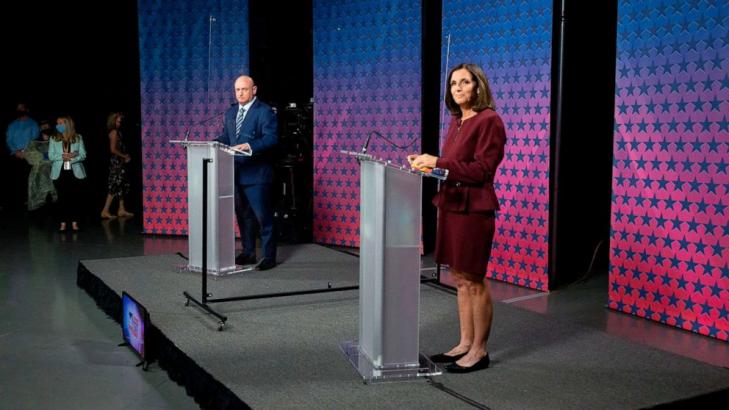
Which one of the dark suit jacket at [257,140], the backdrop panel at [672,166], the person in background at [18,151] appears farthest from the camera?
the person in background at [18,151]

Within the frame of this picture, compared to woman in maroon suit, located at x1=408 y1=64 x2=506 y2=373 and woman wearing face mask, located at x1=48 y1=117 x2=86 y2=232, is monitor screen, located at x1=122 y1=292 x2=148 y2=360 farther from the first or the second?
woman wearing face mask, located at x1=48 y1=117 x2=86 y2=232

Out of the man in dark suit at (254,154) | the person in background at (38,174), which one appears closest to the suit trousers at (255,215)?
the man in dark suit at (254,154)

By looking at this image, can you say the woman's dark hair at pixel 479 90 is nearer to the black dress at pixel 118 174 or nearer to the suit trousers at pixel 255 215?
the suit trousers at pixel 255 215

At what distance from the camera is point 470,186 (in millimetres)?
3451

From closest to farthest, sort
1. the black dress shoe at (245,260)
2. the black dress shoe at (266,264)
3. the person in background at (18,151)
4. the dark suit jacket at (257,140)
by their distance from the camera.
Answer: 1. the dark suit jacket at (257,140)
2. the black dress shoe at (266,264)
3. the black dress shoe at (245,260)
4. the person in background at (18,151)

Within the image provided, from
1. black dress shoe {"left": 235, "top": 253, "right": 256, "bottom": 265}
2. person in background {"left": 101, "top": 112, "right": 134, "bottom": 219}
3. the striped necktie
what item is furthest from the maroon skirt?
person in background {"left": 101, "top": 112, "right": 134, "bottom": 219}

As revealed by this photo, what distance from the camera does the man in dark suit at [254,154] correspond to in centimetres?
595

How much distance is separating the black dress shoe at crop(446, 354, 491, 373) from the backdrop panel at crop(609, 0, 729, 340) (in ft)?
5.85

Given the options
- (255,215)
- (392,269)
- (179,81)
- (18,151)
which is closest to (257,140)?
(255,215)

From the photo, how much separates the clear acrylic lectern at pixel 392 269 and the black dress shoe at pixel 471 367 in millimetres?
96

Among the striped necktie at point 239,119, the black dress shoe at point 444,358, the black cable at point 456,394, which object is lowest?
the black cable at point 456,394

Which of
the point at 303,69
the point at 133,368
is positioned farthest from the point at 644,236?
the point at 303,69

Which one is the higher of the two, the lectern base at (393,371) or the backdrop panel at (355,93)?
the backdrop panel at (355,93)

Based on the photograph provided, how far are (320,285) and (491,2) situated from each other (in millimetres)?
2614
